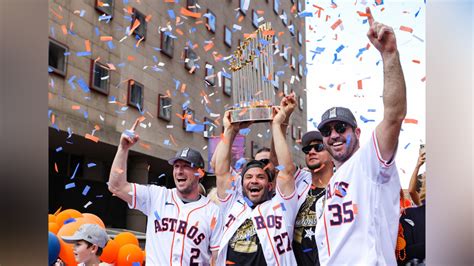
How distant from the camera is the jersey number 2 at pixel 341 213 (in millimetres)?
2900

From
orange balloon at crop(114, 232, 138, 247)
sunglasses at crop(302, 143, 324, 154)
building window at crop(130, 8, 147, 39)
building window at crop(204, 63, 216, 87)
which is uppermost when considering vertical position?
building window at crop(130, 8, 147, 39)

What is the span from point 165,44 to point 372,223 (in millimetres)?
10382

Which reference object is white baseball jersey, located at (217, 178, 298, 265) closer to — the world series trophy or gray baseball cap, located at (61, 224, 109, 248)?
the world series trophy

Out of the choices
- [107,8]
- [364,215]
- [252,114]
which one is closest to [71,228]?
[252,114]

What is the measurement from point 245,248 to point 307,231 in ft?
1.17

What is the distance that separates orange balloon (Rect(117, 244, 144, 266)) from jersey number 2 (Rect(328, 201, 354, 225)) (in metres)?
2.59

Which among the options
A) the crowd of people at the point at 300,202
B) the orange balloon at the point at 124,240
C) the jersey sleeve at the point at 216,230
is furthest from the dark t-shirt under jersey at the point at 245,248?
the orange balloon at the point at 124,240

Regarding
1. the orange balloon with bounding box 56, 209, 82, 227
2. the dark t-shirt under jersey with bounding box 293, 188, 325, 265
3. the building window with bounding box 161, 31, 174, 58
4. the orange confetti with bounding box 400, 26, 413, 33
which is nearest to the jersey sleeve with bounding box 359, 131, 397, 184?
the orange confetti with bounding box 400, 26, 413, 33

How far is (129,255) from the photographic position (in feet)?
17.0

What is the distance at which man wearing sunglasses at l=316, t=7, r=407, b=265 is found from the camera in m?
2.68

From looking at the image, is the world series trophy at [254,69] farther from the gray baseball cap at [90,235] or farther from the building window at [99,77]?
the building window at [99,77]

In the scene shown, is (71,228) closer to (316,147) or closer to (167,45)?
(316,147)
